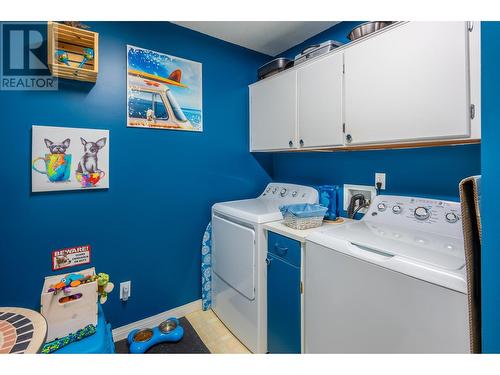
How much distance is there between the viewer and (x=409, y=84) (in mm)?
1241

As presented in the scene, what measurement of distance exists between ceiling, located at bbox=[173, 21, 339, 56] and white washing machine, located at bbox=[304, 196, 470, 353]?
63.3 inches

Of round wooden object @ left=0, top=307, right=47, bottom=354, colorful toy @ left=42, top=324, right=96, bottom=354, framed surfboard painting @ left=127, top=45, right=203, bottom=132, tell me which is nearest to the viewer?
round wooden object @ left=0, top=307, right=47, bottom=354

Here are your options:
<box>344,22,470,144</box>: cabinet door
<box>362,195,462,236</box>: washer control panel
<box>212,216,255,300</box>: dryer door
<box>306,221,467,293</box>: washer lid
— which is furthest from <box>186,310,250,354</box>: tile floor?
<box>344,22,470,144</box>: cabinet door

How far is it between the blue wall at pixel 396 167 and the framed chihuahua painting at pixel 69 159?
1.71 m

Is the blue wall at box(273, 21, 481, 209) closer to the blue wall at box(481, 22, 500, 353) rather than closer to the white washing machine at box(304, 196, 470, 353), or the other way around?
the white washing machine at box(304, 196, 470, 353)

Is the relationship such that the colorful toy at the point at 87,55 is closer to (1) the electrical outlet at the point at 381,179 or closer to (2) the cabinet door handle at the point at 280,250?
(2) the cabinet door handle at the point at 280,250

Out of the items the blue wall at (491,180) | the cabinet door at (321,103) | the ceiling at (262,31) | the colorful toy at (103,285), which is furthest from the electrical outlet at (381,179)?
the colorful toy at (103,285)

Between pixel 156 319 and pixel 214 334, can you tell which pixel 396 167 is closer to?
pixel 214 334

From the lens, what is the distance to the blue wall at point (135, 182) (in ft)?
4.91

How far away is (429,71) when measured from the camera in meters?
1.17

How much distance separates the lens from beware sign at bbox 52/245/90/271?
1.60 meters

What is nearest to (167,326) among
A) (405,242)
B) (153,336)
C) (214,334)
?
(153,336)
